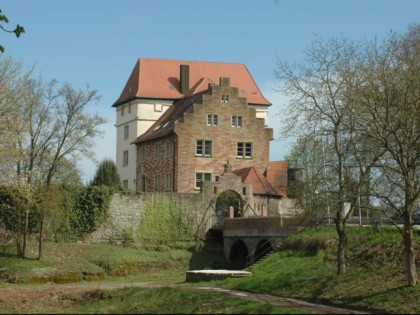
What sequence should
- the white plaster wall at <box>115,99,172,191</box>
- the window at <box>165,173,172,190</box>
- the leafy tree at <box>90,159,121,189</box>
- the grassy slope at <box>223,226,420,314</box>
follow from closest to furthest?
the grassy slope at <box>223,226,420,314</box> → the window at <box>165,173,172,190</box> → the leafy tree at <box>90,159,121,189</box> → the white plaster wall at <box>115,99,172,191</box>

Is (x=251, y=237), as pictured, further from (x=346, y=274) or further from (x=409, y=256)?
(x=409, y=256)

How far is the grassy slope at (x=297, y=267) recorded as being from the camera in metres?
29.4

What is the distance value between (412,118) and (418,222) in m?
17.0

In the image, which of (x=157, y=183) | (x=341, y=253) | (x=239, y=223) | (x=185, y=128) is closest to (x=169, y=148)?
(x=185, y=128)

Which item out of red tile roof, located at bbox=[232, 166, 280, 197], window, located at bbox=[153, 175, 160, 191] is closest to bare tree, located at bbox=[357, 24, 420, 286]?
red tile roof, located at bbox=[232, 166, 280, 197]

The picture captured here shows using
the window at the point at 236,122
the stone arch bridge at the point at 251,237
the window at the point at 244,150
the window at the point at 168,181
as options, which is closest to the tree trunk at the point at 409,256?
the stone arch bridge at the point at 251,237

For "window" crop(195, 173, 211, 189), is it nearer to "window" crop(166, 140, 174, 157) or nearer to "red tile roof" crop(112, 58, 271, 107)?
"window" crop(166, 140, 174, 157)

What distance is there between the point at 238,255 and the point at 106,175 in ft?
56.4

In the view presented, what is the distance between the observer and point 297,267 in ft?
119

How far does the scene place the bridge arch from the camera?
176ft

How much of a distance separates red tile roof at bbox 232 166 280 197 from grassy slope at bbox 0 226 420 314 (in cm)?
673

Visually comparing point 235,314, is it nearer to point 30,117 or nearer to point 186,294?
point 186,294

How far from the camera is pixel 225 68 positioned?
256 ft

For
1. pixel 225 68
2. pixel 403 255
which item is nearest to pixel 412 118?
pixel 403 255
